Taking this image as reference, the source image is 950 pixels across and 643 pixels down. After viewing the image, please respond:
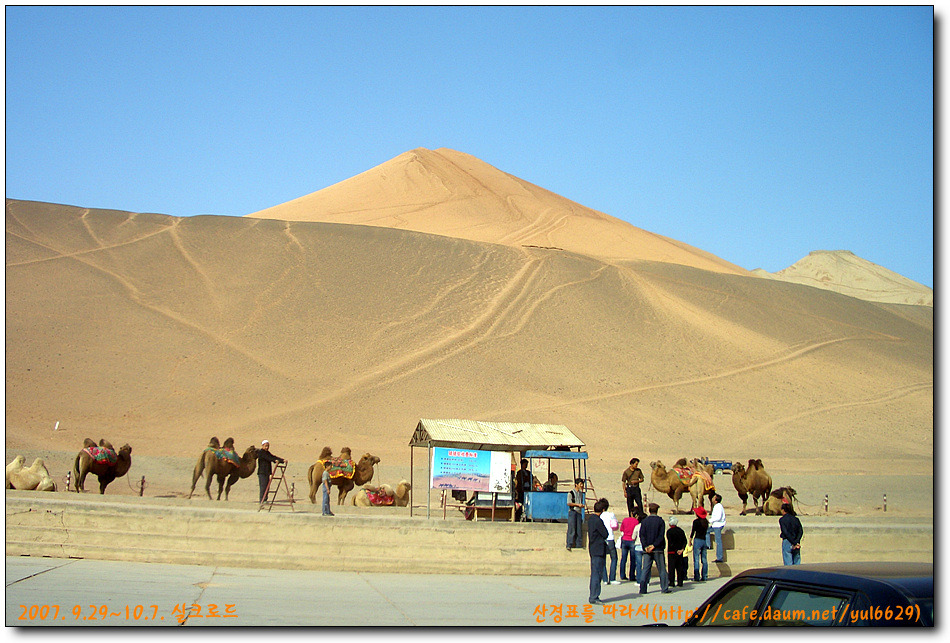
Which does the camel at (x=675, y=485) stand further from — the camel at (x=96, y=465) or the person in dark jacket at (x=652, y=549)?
the camel at (x=96, y=465)

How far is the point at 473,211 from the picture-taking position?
4031 inches

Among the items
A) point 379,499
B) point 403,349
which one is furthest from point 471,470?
point 403,349

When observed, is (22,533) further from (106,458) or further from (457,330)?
(457,330)

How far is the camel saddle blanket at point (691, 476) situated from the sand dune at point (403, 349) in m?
13.8

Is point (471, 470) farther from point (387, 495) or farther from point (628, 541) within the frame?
point (387, 495)

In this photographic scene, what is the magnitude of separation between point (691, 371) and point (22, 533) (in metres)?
41.4

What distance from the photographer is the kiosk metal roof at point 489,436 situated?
659 inches

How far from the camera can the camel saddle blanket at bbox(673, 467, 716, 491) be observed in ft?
69.0

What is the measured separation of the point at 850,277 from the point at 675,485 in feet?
459

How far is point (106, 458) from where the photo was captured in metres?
20.7

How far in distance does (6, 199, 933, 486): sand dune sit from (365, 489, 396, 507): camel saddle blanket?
13.0 metres

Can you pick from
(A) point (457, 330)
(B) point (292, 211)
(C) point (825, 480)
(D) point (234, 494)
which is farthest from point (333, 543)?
(B) point (292, 211)

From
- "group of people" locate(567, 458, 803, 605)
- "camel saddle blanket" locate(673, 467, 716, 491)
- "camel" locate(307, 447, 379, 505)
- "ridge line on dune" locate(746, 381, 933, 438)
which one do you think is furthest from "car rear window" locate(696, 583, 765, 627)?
"ridge line on dune" locate(746, 381, 933, 438)

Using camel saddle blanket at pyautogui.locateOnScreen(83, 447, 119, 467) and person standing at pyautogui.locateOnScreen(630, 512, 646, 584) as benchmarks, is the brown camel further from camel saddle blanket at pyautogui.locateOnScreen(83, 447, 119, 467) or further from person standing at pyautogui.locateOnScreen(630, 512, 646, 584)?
camel saddle blanket at pyautogui.locateOnScreen(83, 447, 119, 467)
